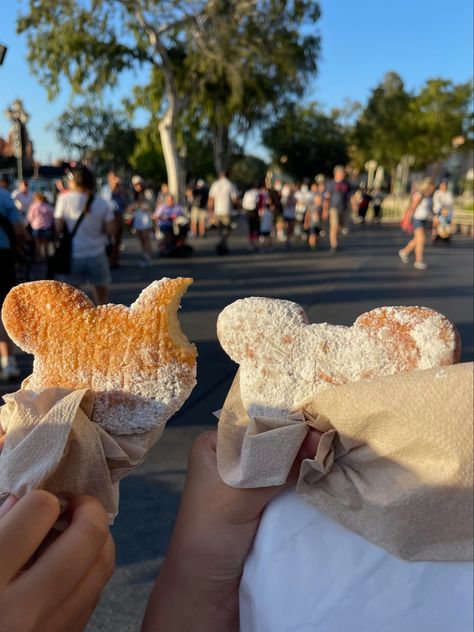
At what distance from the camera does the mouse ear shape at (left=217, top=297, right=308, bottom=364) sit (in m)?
1.00

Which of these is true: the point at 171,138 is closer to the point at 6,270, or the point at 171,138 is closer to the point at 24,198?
the point at 24,198

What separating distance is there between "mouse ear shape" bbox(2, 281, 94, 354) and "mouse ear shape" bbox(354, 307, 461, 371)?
557 mm

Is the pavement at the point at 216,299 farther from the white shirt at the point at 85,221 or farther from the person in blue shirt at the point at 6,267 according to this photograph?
the white shirt at the point at 85,221

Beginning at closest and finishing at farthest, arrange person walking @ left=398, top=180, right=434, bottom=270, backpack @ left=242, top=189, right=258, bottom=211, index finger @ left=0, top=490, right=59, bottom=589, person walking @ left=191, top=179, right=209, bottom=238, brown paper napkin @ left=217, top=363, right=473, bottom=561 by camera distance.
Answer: index finger @ left=0, top=490, right=59, bottom=589
brown paper napkin @ left=217, top=363, right=473, bottom=561
person walking @ left=398, top=180, right=434, bottom=270
backpack @ left=242, top=189, right=258, bottom=211
person walking @ left=191, top=179, right=209, bottom=238

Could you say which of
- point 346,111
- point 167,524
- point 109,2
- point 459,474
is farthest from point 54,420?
point 346,111

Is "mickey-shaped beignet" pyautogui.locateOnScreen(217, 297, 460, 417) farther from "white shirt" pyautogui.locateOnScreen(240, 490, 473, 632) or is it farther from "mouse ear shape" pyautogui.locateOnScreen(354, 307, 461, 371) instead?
"white shirt" pyautogui.locateOnScreen(240, 490, 473, 632)

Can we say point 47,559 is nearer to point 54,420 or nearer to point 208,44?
point 54,420

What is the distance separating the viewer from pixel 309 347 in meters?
1.00

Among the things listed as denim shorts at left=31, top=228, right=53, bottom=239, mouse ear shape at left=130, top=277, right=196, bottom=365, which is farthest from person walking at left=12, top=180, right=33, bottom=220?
mouse ear shape at left=130, top=277, right=196, bottom=365

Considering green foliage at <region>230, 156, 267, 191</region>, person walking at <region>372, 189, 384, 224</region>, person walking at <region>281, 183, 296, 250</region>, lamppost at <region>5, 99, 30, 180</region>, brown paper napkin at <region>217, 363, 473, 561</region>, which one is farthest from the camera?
green foliage at <region>230, 156, 267, 191</region>

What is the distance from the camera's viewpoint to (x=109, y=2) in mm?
16422

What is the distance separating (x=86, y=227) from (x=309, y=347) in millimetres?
4328

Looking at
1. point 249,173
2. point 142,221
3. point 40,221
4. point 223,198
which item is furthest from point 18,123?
point 249,173

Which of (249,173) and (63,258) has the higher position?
(249,173)
